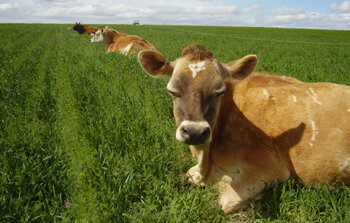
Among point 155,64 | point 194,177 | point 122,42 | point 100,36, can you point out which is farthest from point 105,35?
point 194,177

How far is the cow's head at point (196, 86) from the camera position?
2.55 metres

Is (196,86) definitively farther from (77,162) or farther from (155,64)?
(77,162)

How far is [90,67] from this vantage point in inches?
331

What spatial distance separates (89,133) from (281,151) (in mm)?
2681

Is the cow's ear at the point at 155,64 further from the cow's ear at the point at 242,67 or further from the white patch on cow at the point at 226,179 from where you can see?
the white patch on cow at the point at 226,179

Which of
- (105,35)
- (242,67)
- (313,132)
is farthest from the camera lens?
(105,35)

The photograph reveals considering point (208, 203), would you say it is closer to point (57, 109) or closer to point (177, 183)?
point (177, 183)

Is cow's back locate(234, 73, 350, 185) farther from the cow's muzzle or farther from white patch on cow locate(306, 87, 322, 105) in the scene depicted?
the cow's muzzle

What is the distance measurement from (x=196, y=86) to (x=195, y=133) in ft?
1.99

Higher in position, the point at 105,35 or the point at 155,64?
the point at 105,35

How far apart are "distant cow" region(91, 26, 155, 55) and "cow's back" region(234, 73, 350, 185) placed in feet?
37.3

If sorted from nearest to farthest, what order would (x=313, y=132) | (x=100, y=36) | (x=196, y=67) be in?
1. (x=196, y=67)
2. (x=313, y=132)
3. (x=100, y=36)

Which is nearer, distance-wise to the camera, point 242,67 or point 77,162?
point 77,162

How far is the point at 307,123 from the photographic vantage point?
3.14m
